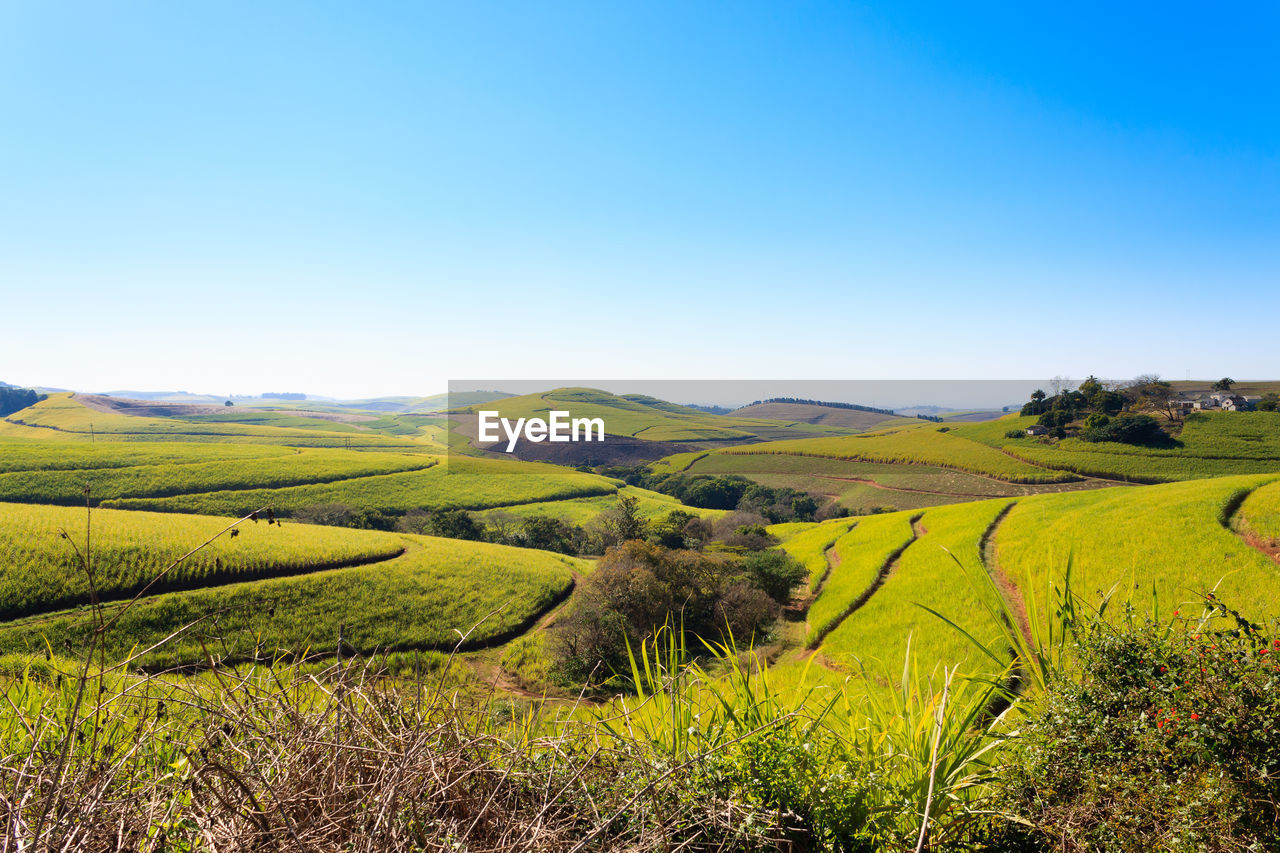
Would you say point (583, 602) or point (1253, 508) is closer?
point (1253, 508)

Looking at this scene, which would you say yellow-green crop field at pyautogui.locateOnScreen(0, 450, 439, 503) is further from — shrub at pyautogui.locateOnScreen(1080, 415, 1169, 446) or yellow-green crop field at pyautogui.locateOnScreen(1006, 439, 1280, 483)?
shrub at pyautogui.locateOnScreen(1080, 415, 1169, 446)

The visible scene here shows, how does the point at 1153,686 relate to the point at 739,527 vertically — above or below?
above

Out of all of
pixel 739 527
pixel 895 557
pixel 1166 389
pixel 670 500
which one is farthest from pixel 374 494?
pixel 1166 389

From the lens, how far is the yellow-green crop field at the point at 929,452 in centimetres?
6625

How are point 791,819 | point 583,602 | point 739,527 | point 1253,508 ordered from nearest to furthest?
1. point 791,819
2. point 1253,508
3. point 583,602
4. point 739,527

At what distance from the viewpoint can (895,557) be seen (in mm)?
31406

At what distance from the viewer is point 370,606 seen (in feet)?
109

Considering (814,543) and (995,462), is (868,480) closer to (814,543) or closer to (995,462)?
(995,462)

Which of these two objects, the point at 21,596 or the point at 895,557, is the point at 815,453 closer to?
the point at 895,557

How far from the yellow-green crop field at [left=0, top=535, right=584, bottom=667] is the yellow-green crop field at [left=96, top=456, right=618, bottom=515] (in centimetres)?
3302

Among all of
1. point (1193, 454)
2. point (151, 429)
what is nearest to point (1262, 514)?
point (1193, 454)

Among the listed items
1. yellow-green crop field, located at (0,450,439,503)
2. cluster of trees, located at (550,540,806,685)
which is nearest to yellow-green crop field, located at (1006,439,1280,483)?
cluster of trees, located at (550,540,806,685)

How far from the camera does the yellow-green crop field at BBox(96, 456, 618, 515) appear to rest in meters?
63.0

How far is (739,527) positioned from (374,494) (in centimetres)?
5090
